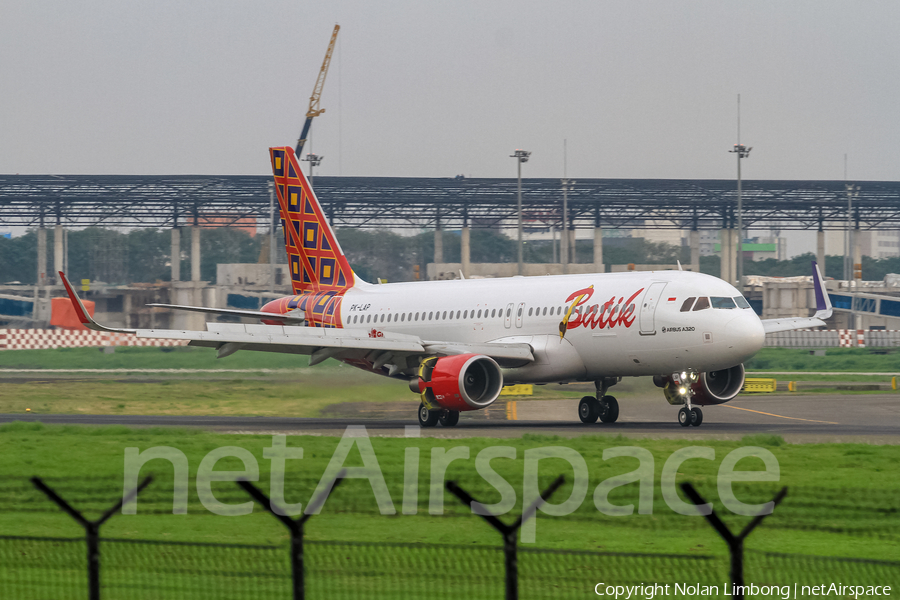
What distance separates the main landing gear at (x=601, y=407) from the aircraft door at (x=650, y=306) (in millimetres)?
3341

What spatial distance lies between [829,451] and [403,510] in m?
8.74

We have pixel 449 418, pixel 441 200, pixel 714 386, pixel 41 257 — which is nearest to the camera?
pixel 449 418

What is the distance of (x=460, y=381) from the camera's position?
2878 centimetres

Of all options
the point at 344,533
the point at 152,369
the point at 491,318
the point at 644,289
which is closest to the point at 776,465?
the point at 344,533

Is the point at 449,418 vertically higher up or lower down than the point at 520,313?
lower down

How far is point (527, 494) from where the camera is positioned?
16.2 m

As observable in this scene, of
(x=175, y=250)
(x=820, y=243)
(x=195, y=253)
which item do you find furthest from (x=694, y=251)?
(x=175, y=250)

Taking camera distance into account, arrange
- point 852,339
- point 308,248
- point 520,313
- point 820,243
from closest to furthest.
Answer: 1. point 520,313
2. point 308,248
3. point 852,339
4. point 820,243

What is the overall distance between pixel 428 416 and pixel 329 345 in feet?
10.5

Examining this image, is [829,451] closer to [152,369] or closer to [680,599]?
[680,599]

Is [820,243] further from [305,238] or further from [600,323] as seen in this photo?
[600,323]

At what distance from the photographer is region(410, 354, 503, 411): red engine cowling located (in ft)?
94.7

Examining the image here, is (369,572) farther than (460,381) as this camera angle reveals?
No

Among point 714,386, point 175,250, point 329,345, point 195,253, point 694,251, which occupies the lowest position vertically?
point 714,386
